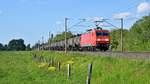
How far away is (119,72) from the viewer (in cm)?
2402

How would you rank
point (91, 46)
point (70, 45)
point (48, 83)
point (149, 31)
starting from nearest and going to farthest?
point (48, 83)
point (91, 46)
point (149, 31)
point (70, 45)

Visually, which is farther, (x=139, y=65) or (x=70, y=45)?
(x=70, y=45)

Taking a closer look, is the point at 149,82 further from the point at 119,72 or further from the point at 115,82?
the point at 119,72

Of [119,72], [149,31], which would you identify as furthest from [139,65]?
[149,31]

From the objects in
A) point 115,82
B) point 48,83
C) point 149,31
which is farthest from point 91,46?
point 115,82

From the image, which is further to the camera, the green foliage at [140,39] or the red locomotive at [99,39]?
the green foliage at [140,39]

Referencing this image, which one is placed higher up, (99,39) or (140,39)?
(140,39)

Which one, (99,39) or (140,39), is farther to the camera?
(140,39)

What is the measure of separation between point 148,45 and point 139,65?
4756 centimetres

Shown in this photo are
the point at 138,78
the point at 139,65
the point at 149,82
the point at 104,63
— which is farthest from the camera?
the point at 104,63

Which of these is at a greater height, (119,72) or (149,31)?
(149,31)

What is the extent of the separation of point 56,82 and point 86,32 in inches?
1868

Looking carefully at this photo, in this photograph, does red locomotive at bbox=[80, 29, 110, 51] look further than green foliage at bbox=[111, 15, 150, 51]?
No

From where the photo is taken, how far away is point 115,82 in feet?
71.8
